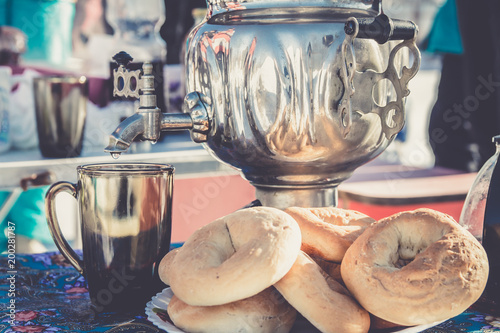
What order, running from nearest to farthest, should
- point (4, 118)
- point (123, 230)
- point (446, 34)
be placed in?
point (123, 230)
point (4, 118)
point (446, 34)

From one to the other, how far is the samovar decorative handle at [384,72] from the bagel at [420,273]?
0.55ft

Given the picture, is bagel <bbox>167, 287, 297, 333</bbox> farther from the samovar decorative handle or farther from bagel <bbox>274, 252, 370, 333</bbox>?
the samovar decorative handle

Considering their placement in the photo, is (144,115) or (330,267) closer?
(330,267)

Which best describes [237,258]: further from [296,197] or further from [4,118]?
[4,118]

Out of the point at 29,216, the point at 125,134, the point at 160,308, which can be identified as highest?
the point at 125,134

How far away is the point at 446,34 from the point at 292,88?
146 cm

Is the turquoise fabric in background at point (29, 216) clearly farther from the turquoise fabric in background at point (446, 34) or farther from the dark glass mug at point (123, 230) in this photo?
the turquoise fabric in background at point (446, 34)

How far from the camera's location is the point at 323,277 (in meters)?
0.49

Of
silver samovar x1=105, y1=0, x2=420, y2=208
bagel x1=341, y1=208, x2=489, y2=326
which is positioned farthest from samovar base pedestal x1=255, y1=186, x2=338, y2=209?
bagel x1=341, y1=208, x2=489, y2=326

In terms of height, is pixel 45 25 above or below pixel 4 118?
above

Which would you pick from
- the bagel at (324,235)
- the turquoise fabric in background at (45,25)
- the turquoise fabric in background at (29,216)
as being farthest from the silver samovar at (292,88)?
the turquoise fabric in background at (45,25)

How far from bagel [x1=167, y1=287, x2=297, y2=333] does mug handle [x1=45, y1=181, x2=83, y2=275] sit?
18 centimetres

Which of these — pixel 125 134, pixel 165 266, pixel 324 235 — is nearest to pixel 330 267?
pixel 324 235

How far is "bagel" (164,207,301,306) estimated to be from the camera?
47 cm
